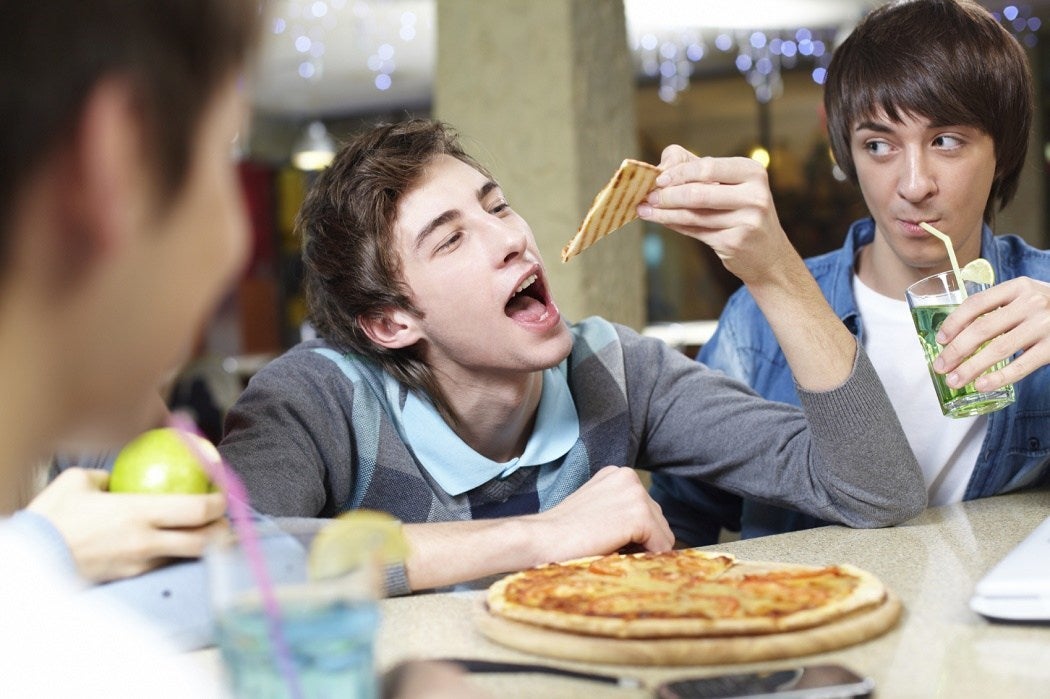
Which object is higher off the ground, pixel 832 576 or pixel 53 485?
pixel 53 485

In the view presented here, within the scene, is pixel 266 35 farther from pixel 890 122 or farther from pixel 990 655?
pixel 890 122

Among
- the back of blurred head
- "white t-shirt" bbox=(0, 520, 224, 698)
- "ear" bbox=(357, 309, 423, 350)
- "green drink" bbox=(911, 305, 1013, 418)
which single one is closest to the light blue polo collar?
"ear" bbox=(357, 309, 423, 350)

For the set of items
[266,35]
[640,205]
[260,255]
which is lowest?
[260,255]

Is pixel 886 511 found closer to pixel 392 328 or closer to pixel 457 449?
pixel 457 449

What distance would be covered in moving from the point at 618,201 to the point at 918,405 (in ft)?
2.82

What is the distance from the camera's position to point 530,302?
191 cm

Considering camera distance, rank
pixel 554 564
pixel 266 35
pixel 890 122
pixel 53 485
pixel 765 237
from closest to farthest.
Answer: pixel 266 35 → pixel 53 485 → pixel 554 564 → pixel 765 237 → pixel 890 122

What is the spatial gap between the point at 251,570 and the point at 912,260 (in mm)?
1705

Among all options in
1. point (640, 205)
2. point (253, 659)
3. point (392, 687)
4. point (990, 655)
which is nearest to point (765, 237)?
point (640, 205)

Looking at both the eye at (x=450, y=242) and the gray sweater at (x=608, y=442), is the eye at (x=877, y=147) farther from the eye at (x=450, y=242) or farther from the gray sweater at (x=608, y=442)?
the eye at (x=450, y=242)

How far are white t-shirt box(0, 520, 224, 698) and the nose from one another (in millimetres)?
1620

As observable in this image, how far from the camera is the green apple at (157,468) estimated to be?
1.18 meters

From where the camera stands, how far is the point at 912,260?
2.11 meters

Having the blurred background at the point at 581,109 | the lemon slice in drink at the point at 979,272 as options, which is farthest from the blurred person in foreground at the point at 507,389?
the blurred background at the point at 581,109
